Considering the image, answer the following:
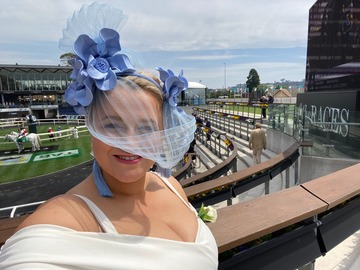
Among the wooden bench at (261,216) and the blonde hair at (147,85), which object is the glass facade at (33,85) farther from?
the blonde hair at (147,85)

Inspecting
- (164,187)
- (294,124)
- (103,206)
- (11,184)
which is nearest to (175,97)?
(164,187)

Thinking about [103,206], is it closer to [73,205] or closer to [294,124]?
→ [73,205]

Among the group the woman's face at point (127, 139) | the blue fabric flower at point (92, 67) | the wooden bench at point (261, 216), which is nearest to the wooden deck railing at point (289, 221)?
the wooden bench at point (261, 216)

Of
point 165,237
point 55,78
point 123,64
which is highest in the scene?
point 55,78

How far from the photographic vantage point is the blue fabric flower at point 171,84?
1.23 meters

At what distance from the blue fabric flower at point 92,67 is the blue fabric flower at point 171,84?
211 mm

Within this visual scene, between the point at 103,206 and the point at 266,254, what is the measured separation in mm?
1012

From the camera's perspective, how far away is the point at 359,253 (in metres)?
2.44

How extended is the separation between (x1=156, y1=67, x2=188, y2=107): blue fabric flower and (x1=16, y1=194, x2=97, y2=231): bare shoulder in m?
0.56

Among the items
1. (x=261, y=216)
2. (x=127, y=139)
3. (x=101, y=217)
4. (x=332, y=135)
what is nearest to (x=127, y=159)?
(x=127, y=139)

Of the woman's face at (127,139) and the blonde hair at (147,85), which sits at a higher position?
the blonde hair at (147,85)

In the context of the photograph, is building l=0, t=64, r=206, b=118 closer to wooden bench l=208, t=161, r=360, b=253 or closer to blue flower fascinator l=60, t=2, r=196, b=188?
wooden bench l=208, t=161, r=360, b=253

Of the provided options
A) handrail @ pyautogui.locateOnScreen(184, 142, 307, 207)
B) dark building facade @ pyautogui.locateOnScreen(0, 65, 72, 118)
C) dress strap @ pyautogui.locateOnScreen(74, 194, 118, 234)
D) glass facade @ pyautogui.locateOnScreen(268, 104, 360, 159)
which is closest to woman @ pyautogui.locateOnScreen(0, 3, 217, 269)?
dress strap @ pyautogui.locateOnScreen(74, 194, 118, 234)

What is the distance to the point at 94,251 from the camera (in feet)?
2.86
